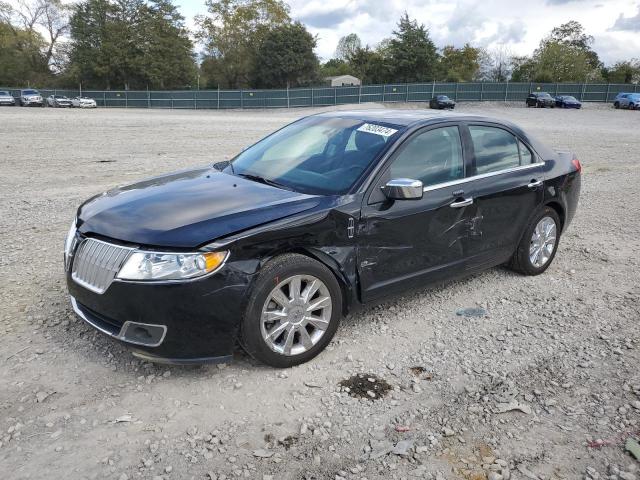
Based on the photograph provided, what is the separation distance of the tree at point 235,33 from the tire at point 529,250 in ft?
240

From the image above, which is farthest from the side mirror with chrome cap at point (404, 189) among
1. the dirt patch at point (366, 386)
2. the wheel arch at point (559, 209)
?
the wheel arch at point (559, 209)

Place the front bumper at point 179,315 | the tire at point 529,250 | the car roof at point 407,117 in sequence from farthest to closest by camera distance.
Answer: the tire at point 529,250 < the car roof at point 407,117 < the front bumper at point 179,315

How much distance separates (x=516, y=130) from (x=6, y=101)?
175 feet

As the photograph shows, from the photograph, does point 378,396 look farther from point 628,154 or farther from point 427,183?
point 628,154

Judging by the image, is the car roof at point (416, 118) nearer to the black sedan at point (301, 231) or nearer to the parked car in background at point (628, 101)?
the black sedan at point (301, 231)

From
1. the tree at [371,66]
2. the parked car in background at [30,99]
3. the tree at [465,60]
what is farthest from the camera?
the tree at [465,60]

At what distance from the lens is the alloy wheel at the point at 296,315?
3418 millimetres

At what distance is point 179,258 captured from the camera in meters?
3.14

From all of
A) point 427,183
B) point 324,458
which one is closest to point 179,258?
point 324,458

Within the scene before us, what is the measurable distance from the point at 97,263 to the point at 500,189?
323 cm

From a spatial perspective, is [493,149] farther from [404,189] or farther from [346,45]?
[346,45]

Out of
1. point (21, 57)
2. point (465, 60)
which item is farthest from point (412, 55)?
point (21, 57)

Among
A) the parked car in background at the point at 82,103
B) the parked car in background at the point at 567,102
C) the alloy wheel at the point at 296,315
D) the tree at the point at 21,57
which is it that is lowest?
the alloy wheel at the point at 296,315

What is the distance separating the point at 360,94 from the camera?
49.6 metres
